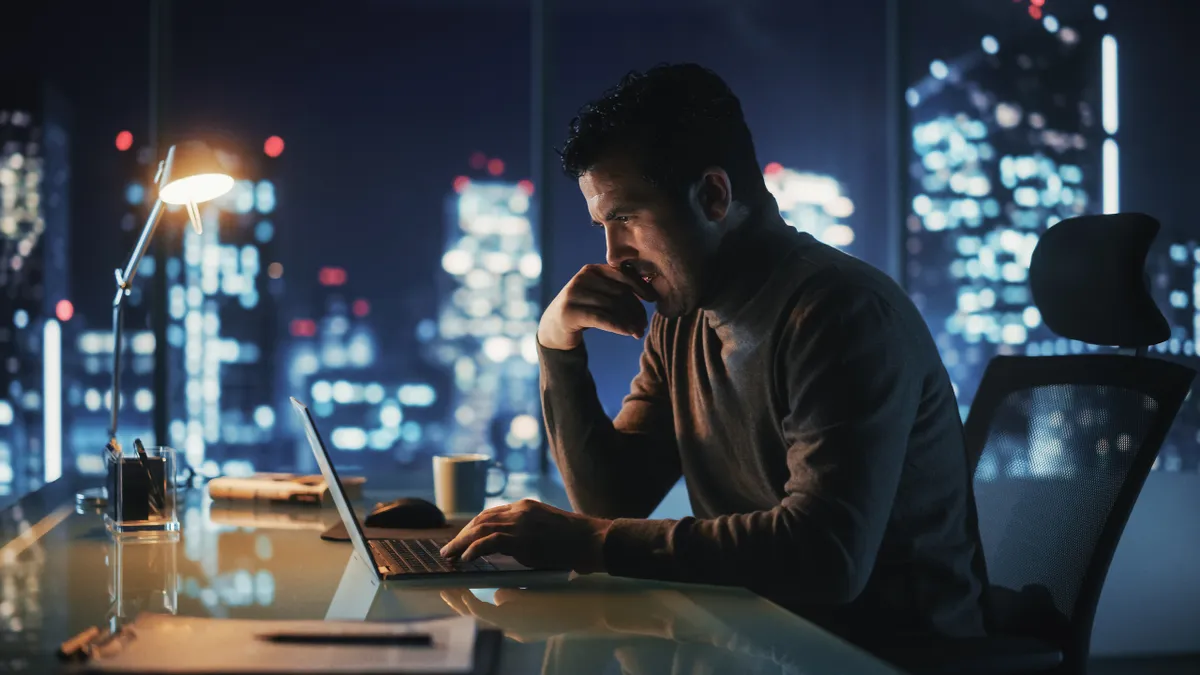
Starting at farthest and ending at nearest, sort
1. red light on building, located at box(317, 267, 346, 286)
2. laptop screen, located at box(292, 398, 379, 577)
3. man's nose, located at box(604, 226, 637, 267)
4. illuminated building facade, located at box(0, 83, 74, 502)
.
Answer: red light on building, located at box(317, 267, 346, 286), illuminated building facade, located at box(0, 83, 74, 502), man's nose, located at box(604, 226, 637, 267), laptop screen, located at box(292, 398, 379, 577)

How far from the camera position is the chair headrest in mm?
1386

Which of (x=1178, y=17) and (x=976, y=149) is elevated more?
(x=1178, y=17)

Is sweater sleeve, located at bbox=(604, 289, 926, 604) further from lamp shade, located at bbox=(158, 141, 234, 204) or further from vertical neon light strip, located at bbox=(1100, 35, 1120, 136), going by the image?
vertical neon light strip, located at bbox=(1100, 35, 1120, 136)

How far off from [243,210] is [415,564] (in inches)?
131

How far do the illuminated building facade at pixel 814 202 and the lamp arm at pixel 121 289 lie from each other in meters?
2.69

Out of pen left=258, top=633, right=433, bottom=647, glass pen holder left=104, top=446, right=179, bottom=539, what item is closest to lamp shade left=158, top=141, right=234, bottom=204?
glass pen holder left=104, top=446, right=179, bottom=539

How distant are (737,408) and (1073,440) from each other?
49cm

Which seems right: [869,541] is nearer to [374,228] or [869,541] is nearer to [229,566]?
[229,566]

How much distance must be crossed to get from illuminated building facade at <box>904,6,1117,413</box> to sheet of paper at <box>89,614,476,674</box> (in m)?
3.40

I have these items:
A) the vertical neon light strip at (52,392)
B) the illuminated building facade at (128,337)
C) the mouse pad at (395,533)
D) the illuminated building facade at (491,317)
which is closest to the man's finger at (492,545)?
the mouse pad at (395,533)

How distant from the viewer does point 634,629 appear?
937 millimetres

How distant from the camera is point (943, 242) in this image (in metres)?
3.93

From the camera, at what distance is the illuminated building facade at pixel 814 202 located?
13.1 feet

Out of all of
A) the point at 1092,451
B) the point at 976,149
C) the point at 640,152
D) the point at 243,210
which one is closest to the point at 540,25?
the point at 243,210
